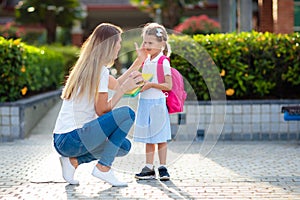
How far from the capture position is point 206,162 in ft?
24.2

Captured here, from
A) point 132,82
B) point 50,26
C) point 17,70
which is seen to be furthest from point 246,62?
point 50,26

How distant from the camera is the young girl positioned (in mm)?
6171

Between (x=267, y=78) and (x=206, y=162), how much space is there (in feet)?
9.39

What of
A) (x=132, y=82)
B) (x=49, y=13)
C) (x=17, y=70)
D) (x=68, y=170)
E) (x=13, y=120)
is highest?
(x=49, y=13)

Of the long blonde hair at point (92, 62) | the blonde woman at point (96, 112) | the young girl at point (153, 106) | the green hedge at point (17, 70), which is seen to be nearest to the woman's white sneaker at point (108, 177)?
the blonde woman at point (96, 112)

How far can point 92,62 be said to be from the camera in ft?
19.4

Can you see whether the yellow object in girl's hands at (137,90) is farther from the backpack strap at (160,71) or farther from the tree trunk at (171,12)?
the tree trunk at (171,12)

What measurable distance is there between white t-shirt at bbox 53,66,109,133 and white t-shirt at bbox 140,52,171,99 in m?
0.48

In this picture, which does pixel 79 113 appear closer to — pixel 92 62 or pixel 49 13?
pixel 92 62

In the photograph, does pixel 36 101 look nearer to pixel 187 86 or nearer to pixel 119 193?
pixel 187 86

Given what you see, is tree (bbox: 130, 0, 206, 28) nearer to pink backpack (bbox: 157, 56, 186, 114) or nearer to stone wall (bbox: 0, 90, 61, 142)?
stone wall (bbox: 0, 90, 61, 142)

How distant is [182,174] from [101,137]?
3.67ft

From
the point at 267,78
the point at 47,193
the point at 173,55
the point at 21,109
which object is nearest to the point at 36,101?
the point at 21,109

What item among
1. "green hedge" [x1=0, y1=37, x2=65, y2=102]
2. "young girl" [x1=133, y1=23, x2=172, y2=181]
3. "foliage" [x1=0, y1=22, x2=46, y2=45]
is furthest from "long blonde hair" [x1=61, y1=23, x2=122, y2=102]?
"foliage" [x1=0, y1=22, x2=46, y2=45]
